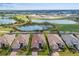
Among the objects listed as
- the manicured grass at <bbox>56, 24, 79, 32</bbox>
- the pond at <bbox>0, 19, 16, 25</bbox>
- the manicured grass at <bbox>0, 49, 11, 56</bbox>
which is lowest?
the manicured grass at <bbox>0, 49, 11, 56</bbox>

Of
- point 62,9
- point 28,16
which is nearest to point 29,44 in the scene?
point 28,16

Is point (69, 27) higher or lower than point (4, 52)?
higher

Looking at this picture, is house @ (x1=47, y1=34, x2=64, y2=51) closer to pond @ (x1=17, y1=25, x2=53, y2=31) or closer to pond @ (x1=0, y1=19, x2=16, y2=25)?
pond @ (x1=17, y1=25, x2=53, y2=31)

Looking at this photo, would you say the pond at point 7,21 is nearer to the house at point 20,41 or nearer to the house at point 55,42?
the house at point 20,41

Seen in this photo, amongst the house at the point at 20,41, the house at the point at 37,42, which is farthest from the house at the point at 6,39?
the house at the point at 37,42

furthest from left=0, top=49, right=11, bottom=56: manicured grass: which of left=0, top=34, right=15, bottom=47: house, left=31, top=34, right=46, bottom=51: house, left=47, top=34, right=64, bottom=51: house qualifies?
left=47, top=34, right=64, bottom=51: house

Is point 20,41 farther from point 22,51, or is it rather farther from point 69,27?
point 69,27

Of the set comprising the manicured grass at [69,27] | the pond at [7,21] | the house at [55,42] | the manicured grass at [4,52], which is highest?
the pond at [7,21]

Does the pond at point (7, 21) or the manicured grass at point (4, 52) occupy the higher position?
the pond at point (7, 21)

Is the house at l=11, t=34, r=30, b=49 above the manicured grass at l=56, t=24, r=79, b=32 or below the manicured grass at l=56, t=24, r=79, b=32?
below

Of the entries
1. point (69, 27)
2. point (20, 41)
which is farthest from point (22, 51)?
point (69, 27)

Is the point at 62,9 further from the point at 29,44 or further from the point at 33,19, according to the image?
the point at 29,44
